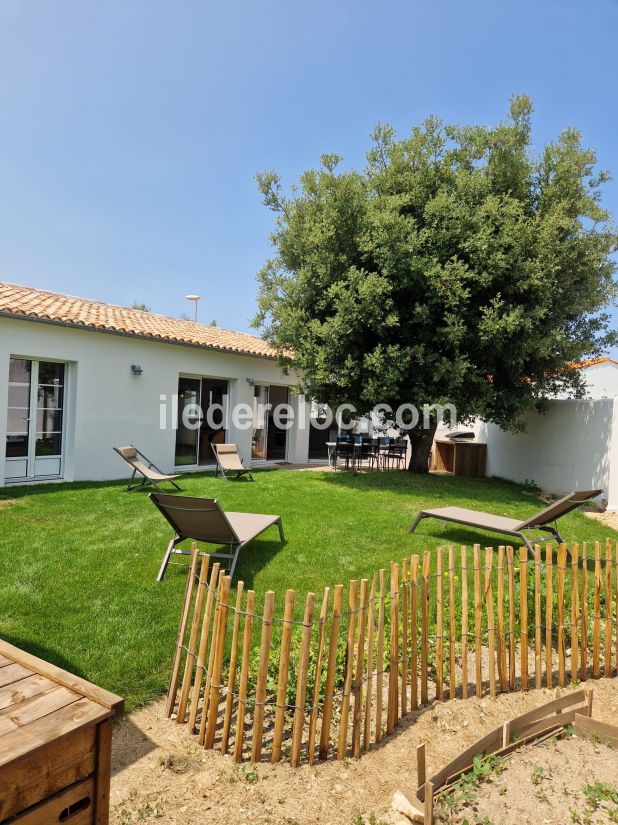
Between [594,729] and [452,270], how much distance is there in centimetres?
1079

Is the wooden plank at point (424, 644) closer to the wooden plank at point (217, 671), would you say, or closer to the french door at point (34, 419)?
the wooden plank at point (217, 671)

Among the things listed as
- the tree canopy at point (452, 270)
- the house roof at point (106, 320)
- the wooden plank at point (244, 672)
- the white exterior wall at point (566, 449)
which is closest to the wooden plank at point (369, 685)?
the wooden plank at point (244, 672)

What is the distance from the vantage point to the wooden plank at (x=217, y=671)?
3.01 meters

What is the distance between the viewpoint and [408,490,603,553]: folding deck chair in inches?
265

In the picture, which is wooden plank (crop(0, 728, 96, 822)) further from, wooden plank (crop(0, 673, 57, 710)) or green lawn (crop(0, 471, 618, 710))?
green lawn (crop(0, 471, 618, 710))

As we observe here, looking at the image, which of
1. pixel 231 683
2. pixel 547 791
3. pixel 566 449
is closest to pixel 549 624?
pixel 547 791

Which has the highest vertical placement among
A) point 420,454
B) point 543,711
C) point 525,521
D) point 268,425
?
point 268,425

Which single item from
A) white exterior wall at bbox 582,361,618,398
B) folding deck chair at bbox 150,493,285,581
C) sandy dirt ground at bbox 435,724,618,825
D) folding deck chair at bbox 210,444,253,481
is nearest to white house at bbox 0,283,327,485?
folding deck chair at bbox 210,444,253,481

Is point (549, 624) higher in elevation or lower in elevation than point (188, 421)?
lower

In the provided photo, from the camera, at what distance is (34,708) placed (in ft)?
6.53

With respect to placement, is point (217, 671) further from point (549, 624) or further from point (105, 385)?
point (105, 385)

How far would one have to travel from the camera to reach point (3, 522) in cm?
787

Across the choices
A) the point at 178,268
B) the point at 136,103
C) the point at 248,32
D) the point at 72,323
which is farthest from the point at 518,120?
the point at 178,268

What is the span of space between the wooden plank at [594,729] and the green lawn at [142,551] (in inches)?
107
